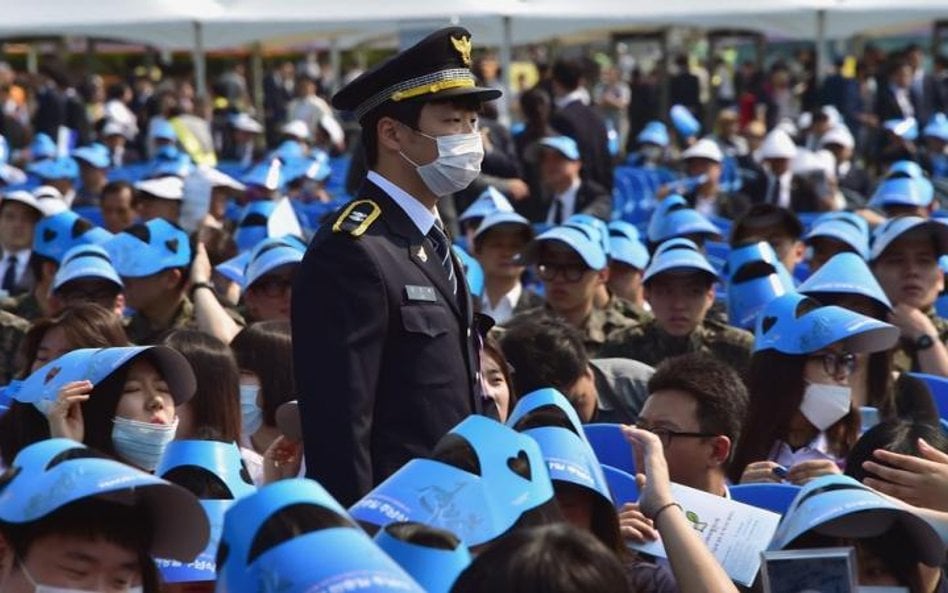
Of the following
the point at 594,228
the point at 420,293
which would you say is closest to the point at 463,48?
the point at 420,293

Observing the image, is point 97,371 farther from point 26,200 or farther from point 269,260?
point 26,200

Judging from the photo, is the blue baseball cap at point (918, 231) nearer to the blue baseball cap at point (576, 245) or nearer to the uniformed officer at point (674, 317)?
the uniformed officer at point (674, 317)

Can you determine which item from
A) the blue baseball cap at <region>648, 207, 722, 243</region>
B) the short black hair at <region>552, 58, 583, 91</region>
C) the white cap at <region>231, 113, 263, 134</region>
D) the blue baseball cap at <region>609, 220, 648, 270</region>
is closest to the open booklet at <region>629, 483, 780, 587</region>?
the blue baseball cap at <region>609, 220, 648, 270</region>

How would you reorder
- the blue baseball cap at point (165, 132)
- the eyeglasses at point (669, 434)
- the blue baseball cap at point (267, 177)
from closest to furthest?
the eyeglasses at point (669, 434) → the blue baseball cap at point (267, 177) → the blue baseball cap at point (165, 132)

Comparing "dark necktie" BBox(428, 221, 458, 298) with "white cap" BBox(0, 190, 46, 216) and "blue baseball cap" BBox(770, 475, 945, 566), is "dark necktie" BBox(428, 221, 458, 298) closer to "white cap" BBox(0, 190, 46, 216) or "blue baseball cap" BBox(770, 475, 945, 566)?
"blue baseball cap" BBox(770, 475, 945, 566)

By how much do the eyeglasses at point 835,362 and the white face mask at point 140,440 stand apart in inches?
79.8

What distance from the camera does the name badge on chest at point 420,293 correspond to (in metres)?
4.36

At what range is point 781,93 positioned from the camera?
99.6 ft

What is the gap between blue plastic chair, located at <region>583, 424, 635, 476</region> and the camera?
6078 mm

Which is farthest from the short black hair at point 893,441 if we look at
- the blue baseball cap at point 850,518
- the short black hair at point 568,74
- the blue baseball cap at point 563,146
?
the short black hair at point 568,74

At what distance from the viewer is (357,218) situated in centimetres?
439

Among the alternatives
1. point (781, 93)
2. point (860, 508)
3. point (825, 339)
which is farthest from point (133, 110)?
point (860, 508)

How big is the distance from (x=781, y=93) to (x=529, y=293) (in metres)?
21.2

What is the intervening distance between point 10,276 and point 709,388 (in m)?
6.61
